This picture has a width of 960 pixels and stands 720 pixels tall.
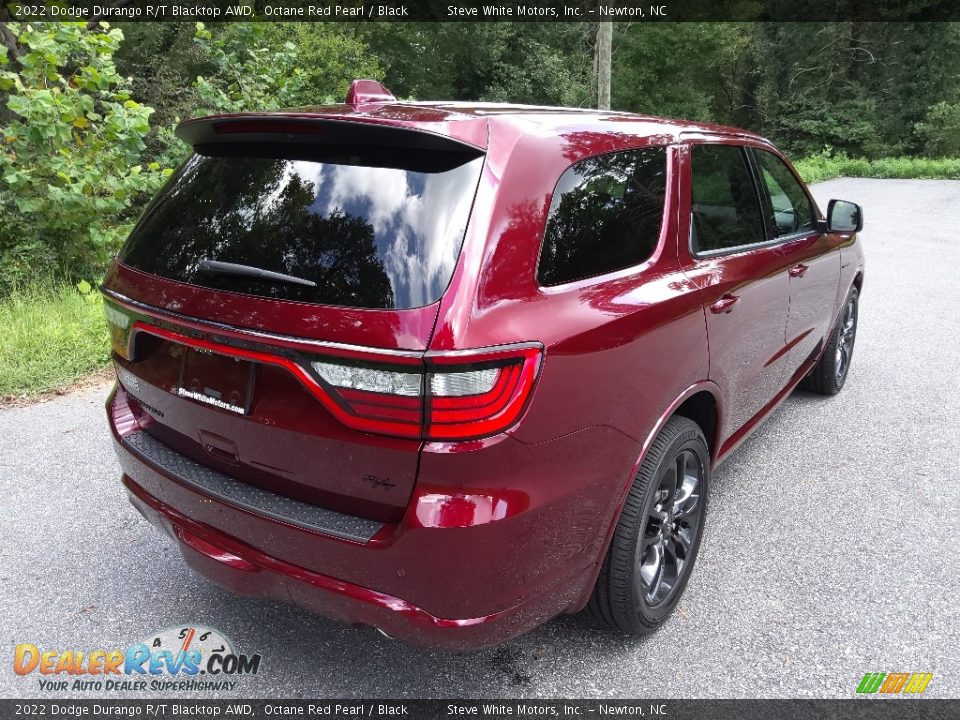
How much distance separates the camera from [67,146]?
6.68 meters

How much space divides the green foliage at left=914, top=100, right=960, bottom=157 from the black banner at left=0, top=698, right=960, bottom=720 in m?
38.1

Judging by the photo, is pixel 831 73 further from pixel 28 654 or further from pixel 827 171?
pixel 28 654

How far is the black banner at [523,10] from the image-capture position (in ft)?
45.5

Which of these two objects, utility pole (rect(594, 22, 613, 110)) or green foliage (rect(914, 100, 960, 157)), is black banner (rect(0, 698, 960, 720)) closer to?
utility pole (rect(594, 22, 613, 110))

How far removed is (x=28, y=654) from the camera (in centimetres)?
243

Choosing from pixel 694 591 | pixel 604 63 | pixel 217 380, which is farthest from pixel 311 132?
pixel 604 63

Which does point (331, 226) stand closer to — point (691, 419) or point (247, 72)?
point (691, 419)

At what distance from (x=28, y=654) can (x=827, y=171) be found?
83.3ft

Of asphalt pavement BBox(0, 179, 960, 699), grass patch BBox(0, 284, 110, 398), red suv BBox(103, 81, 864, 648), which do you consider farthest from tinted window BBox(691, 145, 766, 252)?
grass patch BBox(0, 284, 110, 398)

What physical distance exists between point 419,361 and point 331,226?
1.67ft

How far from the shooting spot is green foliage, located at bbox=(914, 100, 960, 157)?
106 feet

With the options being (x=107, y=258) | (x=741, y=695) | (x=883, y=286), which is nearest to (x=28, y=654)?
(x=741, y=695)

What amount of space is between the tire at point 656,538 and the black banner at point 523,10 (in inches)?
317

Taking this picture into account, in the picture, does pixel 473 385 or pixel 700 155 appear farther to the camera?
pixel 700 155
